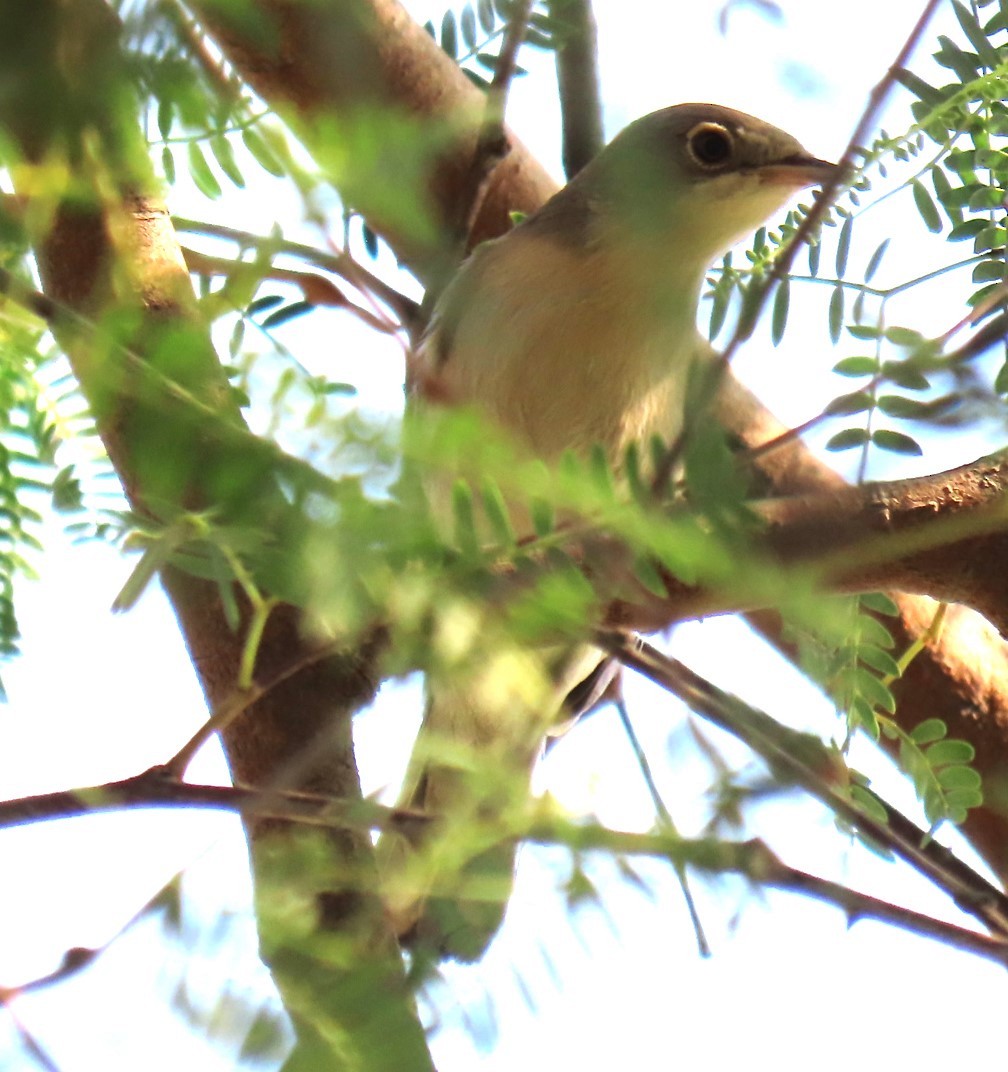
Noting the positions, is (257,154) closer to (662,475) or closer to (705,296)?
(662,475)

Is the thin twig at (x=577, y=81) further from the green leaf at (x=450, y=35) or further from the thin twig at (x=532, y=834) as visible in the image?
the thin twig at (x=532, y=834)

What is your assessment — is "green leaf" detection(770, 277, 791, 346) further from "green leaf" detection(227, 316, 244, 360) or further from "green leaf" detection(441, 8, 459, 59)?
"green leaf" detection(441, 8, 459, 59)

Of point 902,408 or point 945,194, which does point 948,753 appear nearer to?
point 945,194

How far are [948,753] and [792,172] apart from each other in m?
1.01

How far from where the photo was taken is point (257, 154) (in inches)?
18.5

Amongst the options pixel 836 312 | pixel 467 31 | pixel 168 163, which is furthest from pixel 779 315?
pixel 168 163

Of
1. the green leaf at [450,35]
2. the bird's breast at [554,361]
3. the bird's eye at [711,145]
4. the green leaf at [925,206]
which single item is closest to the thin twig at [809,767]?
the green leaf at [925,206]

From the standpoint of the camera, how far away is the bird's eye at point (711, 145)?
6.46ft

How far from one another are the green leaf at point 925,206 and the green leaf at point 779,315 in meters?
0.18

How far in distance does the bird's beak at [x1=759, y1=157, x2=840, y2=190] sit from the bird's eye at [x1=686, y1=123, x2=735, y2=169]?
7cm

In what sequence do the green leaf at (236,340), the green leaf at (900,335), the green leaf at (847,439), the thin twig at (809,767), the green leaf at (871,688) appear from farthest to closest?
the green leaf at (871,688)
the green leaf at (847,439)
the thin twig at (809,767)
the green leaf at (900,335)
the green leaf at (236,340)

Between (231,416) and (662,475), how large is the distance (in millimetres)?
253

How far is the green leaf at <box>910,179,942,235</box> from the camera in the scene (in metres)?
1.46

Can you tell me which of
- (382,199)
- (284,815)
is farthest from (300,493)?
(284,815)
